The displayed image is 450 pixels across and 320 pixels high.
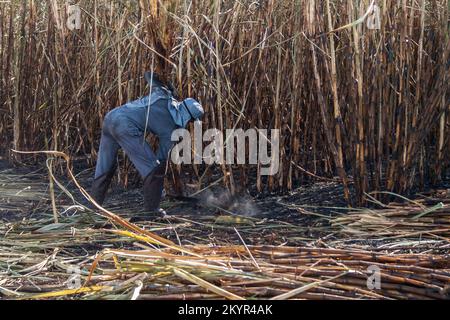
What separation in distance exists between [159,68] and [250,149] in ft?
2.23

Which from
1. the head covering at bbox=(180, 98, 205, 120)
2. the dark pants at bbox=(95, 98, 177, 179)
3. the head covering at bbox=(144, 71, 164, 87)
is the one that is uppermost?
the head covering at bbox=(144, 71, 164, 87)

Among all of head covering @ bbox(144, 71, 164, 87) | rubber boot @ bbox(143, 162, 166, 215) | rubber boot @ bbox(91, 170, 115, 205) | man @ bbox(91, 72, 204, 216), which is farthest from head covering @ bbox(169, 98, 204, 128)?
rubber boot @ bbox(91, 170, 115, 205)

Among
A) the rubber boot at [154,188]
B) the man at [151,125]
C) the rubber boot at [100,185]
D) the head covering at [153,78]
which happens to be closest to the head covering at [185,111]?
the man at [151,125]

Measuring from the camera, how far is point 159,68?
14.1 feet

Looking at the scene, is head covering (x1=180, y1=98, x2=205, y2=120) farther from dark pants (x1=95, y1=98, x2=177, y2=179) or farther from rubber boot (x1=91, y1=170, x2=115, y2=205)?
rubber boot (x1=91, y1=170, x2=115, y2=205)

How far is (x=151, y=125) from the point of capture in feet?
13.7

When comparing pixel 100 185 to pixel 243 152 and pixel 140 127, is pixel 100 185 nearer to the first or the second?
pixel 140 127

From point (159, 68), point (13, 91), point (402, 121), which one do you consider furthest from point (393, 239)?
point (13, 91)

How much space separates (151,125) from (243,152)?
57cm

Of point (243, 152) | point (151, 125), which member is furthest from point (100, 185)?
point (243, 152)

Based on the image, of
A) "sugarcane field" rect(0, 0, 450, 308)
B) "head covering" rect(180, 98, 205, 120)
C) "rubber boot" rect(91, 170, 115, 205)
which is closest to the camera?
"sugarcane field" rect(0, 0, 450, 308)

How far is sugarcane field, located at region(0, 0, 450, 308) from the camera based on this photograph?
123 inches

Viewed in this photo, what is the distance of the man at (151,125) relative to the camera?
4.14 meters

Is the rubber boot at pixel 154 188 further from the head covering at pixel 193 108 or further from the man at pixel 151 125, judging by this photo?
the head covering at pixel 193 108
